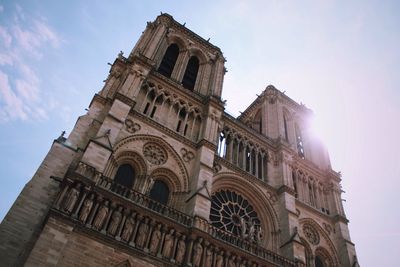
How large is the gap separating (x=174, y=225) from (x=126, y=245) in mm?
2231

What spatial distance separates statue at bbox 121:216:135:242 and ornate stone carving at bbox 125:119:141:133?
16.3 ft

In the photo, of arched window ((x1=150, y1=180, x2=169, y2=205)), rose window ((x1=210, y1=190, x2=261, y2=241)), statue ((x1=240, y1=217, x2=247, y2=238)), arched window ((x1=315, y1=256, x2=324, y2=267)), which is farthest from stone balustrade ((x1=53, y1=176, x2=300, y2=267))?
arched window ((x1=315, y1=256, x2=324, y2=267))

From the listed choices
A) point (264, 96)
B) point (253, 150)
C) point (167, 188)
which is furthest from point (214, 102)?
point (264, 96)

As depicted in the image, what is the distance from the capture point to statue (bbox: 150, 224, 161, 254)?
12.3 m

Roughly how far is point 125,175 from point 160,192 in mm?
1837

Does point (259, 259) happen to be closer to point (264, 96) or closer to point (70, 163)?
point (70, 163)

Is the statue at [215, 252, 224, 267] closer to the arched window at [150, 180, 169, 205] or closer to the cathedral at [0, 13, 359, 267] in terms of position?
the cathedral at [0, 13, 359, 267]

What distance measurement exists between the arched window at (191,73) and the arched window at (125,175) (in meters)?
8.92

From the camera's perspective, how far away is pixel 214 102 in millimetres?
20750

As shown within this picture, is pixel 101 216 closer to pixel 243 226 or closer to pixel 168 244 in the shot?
pixel 168 244

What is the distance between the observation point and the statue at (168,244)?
41.0 feet

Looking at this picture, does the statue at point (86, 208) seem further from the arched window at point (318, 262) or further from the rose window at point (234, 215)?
the arched window at point (318, 262)

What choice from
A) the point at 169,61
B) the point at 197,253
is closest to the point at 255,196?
the point at 197,253

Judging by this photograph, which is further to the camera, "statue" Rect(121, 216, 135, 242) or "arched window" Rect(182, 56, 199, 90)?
"arched window" Rect(182, 56, 199, 90)
